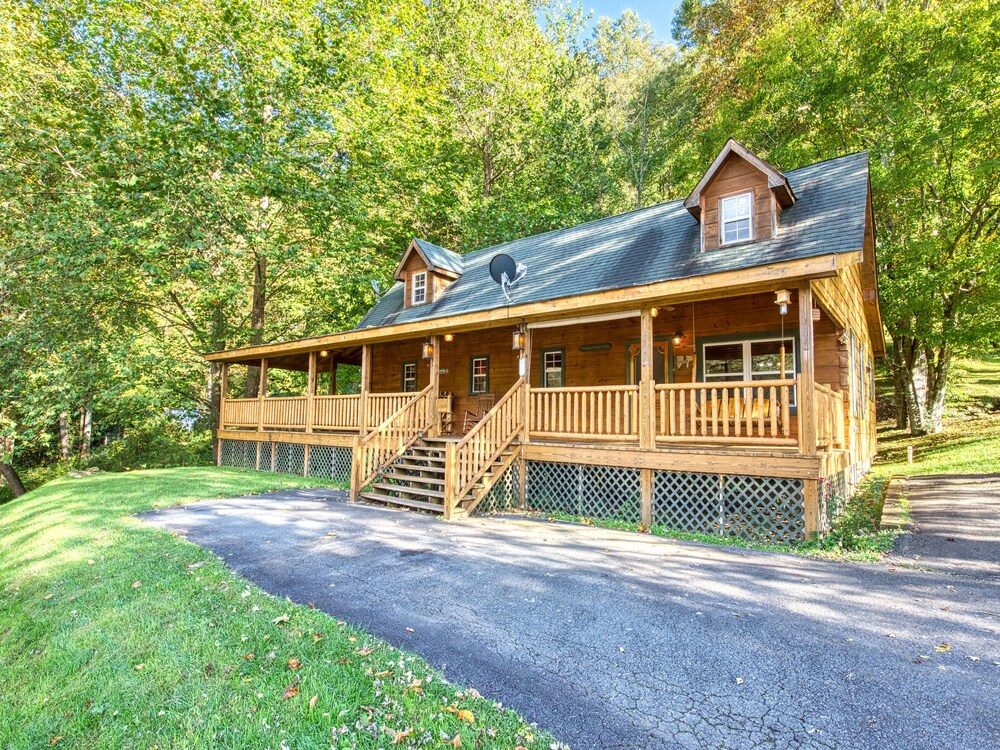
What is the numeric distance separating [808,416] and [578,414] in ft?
12.7

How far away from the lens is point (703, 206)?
10281 mm

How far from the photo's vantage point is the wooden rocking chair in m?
13.8

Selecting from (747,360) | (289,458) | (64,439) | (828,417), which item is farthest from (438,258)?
(64,439)

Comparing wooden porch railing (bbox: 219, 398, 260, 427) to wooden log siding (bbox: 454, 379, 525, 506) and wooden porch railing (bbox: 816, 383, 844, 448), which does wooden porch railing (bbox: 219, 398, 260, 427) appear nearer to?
wooden log siding (bbox: 454, 379, 525, 506)

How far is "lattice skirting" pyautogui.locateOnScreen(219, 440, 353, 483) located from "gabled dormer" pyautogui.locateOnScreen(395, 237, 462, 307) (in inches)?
199

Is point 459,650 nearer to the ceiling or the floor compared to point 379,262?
nearer to the floor

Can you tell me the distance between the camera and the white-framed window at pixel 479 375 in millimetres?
14148

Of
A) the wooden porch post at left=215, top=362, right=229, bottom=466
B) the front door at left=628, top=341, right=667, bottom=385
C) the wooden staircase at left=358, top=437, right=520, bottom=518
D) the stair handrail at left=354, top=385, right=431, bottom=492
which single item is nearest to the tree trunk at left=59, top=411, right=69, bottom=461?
the wooden porch post at left=215, top=362, right=229, bottom=466

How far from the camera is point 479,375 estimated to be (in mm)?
14336

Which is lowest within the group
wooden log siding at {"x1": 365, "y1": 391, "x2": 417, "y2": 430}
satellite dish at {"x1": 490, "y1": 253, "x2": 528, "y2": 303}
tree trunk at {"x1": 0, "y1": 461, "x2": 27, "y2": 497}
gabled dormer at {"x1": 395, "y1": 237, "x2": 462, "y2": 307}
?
tree trunk at {"x1": 0, "y1": 461, "x2": 27, "y2": 497}

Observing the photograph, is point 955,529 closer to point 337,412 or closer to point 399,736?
point 399,736

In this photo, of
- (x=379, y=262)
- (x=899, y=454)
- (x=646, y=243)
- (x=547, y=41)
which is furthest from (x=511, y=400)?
(x=547, y=41)

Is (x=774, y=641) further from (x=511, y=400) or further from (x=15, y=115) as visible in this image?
(x=15, y=115)

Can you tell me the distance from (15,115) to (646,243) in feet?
59.2
